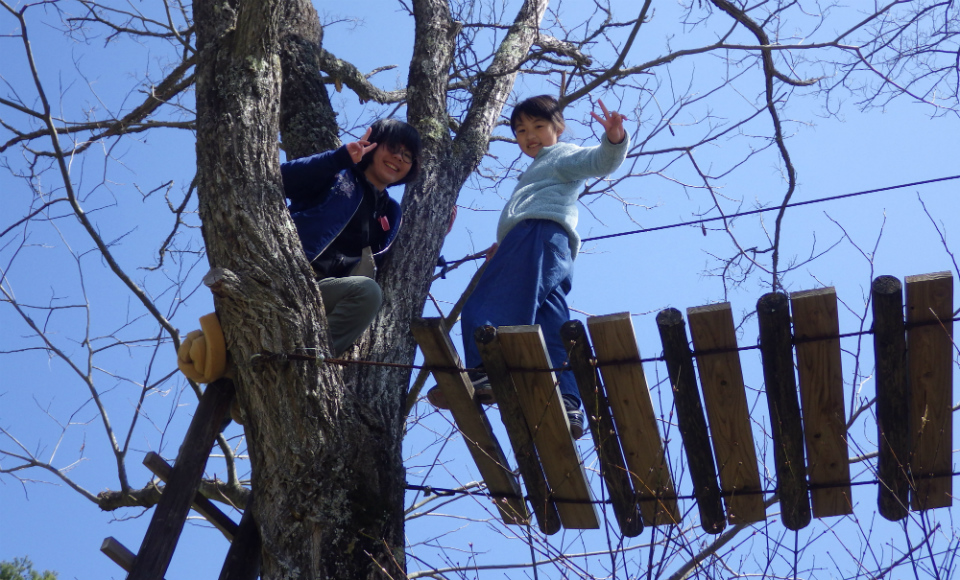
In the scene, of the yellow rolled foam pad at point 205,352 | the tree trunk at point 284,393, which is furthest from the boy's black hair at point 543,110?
the yellow rolled foam pad at point 205,352

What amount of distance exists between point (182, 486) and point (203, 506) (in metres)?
0.19

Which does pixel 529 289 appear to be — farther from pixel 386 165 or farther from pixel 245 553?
pixel 245 553

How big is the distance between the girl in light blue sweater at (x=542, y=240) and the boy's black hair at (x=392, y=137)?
50 centimetres

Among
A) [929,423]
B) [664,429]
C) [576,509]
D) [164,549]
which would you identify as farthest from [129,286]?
[929,423]

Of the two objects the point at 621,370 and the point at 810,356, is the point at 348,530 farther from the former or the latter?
the point at 810,356

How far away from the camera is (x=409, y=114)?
430 centimetres

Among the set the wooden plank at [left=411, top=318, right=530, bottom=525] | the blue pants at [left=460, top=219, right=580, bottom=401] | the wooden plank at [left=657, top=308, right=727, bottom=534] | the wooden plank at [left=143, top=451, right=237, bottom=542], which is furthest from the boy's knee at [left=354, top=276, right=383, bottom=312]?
the wooden plank at [left=657, top=308, right=727, bottom=534]

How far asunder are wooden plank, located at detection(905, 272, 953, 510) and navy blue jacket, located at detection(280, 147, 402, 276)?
2.05 metres

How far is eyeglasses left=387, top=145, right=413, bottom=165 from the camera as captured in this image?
3.75 m

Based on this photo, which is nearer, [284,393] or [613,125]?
[284,393]

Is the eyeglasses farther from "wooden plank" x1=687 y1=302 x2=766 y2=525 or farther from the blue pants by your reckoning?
"wooden plank" x1=687 y1=302 x2=766 y2=525

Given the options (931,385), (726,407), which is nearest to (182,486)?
(726,407)

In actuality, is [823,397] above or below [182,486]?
above

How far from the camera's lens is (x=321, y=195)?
11.6 feet
